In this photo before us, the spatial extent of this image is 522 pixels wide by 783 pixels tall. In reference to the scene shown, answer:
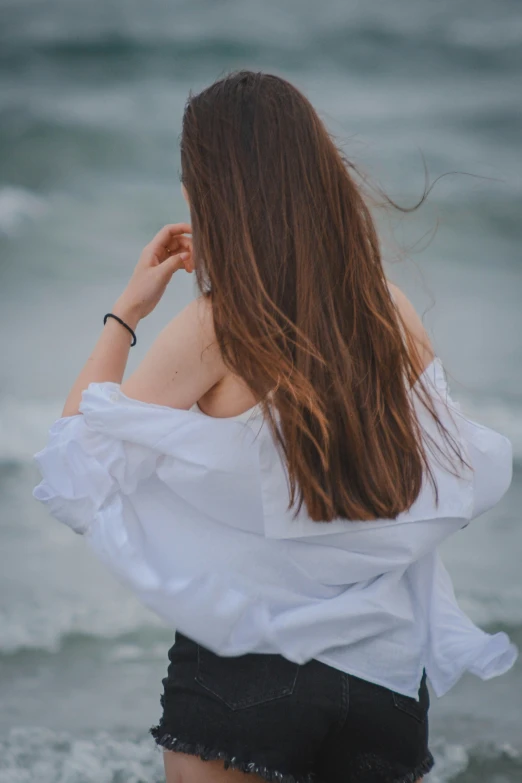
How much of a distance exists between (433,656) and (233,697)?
0.32 m

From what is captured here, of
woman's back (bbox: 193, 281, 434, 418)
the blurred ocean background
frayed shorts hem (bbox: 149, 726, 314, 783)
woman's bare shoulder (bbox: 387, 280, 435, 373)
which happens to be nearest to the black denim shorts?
frayed shorts hem (bbox: 149, 726, 314, 783)

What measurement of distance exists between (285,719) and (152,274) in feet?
2.27

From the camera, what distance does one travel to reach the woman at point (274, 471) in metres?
1.06

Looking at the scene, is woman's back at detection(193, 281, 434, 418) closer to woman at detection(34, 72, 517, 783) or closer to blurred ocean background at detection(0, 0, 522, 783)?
woman at detection(34, 72, 517, 783)

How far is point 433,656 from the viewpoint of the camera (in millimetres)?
1231

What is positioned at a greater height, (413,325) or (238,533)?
(413,325)

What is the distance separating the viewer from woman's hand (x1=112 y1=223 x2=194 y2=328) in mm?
1325

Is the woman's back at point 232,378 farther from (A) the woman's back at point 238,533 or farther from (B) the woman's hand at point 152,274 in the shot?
(B) the woman's hand at point 152,274

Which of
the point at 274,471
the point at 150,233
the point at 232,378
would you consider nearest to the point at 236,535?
the point at 274,471

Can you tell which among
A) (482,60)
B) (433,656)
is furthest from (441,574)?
(482,60)

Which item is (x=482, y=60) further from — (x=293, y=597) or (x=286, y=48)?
(x=293, y=597)

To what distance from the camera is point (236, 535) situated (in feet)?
3.74

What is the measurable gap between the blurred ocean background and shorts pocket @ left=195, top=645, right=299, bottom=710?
1646 mm

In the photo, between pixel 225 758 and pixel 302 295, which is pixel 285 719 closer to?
pixel 225 758
